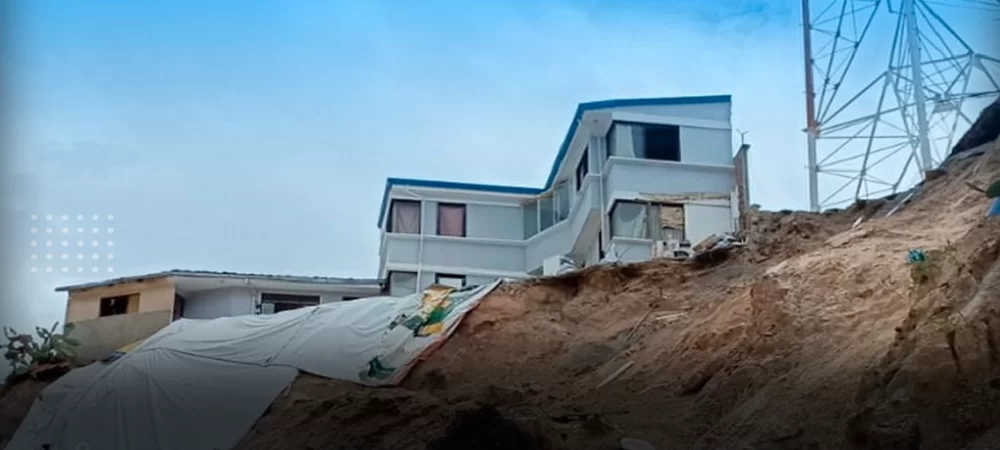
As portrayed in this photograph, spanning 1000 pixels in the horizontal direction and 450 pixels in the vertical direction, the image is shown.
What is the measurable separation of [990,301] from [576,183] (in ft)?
59.7

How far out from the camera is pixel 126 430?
14734 millimetres

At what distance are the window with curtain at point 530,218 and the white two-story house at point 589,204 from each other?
24 mm

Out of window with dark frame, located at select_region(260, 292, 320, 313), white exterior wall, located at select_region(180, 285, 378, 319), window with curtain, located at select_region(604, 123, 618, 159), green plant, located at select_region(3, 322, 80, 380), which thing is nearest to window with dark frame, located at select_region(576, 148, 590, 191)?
window with curtain, located at select_region(604, 123, 618, 159)

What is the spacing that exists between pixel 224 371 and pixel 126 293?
350 inches

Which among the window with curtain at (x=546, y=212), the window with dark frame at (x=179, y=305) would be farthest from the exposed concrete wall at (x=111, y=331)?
the window with curtain at (x=546, y=212)

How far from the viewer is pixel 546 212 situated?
2727cm

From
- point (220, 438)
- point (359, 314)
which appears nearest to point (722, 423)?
point (220, 438)

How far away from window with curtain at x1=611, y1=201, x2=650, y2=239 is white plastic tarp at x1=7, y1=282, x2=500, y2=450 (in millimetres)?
5997

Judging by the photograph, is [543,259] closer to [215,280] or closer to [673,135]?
[673,135]

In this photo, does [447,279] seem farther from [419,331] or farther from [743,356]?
[743,356]

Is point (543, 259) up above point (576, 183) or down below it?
below

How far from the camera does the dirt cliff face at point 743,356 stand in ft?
26.4

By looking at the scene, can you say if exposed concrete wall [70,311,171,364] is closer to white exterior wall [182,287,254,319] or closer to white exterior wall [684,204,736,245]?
white exterior wall [182,287,254,319]

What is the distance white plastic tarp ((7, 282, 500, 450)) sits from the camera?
14633mm
